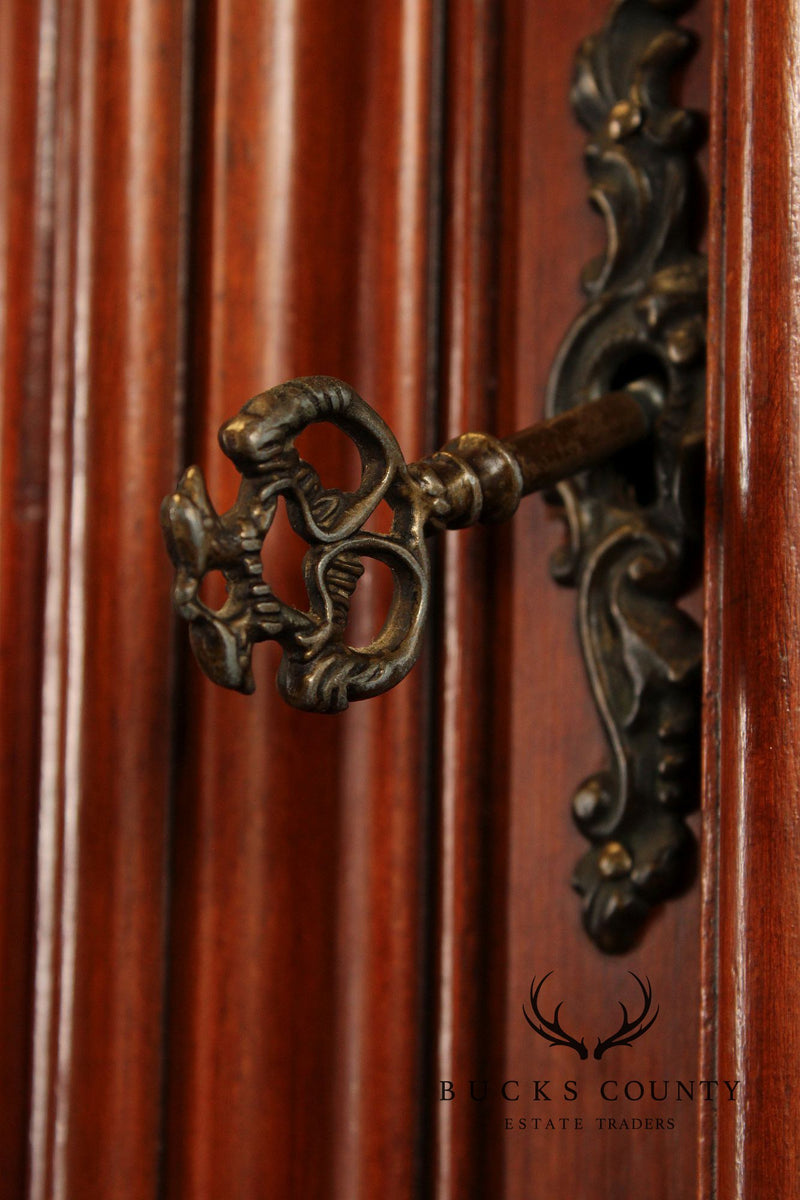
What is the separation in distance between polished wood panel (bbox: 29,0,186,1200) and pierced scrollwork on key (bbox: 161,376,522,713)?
0.17 meters

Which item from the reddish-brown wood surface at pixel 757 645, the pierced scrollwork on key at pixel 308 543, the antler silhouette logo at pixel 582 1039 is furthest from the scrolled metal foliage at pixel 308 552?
the antler silhouette logo at pixel 582 1039

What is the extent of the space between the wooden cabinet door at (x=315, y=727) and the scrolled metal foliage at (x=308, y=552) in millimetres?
136

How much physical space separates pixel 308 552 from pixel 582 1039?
0.27 meters

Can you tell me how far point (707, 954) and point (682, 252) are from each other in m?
0.28

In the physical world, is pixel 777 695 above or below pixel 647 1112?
above

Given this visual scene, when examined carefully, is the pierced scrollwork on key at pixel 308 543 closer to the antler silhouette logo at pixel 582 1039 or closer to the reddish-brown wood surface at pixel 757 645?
the reddish-brown wood surface at pixel 757 645

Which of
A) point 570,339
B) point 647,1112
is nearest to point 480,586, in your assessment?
point 570,339

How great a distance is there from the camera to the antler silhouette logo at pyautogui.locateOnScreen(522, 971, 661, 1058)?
50cm

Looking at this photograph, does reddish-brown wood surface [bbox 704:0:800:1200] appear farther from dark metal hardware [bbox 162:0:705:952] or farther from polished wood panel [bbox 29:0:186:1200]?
polished wood panel [bbox 29:0:186:1200]

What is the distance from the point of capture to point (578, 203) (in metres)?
0.53

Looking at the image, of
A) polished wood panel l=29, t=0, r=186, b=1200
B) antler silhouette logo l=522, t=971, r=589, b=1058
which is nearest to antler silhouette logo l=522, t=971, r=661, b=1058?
antler silhouette logo l=522, t=971, r=589, b=1058

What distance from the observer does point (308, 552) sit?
0.36 metres

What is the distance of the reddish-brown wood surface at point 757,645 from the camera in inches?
15.0

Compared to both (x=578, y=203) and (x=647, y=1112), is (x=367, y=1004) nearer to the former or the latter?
(x=647, y=1112)
